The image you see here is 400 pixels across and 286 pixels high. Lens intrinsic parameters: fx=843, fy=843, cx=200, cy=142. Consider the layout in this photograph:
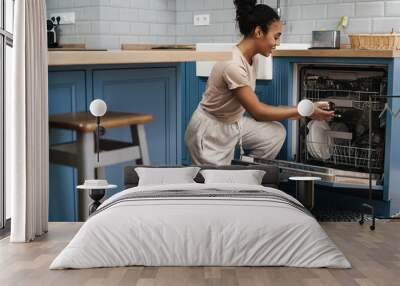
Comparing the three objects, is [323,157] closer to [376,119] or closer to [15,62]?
[376,119]

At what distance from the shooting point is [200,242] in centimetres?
428

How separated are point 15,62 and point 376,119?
261cm

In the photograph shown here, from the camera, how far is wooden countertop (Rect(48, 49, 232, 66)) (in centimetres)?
529

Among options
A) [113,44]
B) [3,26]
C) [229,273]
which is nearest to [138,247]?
[229,273]

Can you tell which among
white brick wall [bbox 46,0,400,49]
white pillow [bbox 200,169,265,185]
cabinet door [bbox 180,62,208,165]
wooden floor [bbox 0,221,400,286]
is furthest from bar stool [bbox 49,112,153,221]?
white brick wall [bbox 46,0,400,49]

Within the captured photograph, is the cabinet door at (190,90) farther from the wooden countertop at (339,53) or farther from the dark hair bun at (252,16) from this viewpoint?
the wooden countertop at (339,53)

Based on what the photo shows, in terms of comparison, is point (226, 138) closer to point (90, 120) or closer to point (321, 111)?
point (321, 111)

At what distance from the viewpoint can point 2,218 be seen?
5.47 meters

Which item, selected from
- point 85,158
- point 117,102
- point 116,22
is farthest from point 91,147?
point 116,22

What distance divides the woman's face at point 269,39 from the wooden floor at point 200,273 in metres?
1.93

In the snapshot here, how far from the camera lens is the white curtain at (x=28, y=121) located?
4.98 metres

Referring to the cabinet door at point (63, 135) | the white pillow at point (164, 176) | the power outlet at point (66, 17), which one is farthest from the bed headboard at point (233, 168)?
the power outlet at point (66, 17)

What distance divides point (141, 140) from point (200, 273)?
2.05 metres

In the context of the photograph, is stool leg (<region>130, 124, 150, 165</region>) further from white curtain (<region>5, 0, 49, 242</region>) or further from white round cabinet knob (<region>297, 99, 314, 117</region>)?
white round cabinet knob (<region>297, 99, 314, 117</region>)
